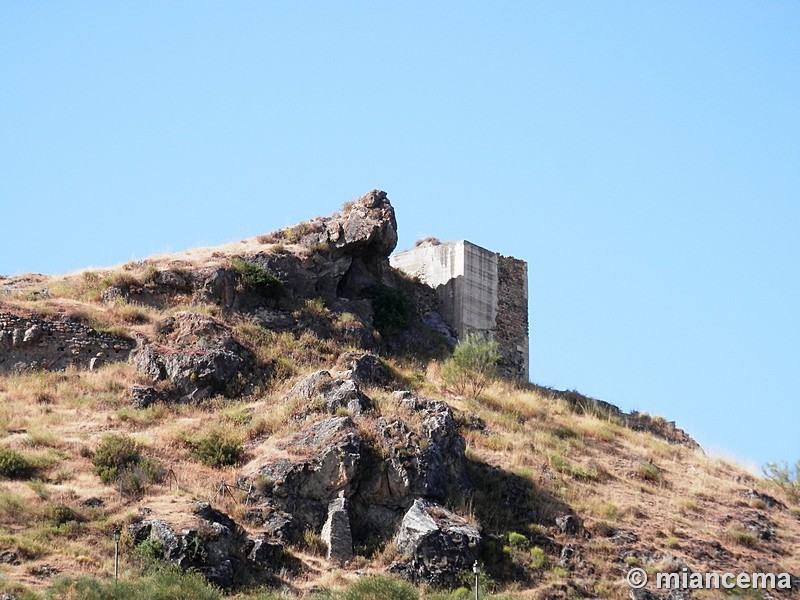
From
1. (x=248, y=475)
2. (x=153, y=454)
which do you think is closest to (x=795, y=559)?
(x=248, y=475)

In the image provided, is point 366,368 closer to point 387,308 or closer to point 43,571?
point 387,308

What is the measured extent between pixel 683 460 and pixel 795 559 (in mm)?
6137

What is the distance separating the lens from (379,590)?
23594 millimetres

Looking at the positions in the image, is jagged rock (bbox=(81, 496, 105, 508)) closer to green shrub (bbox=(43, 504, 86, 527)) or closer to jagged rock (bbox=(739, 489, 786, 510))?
green shrub (bbox=(43, 504, 86, 527))

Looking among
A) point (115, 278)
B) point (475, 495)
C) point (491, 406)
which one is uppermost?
point (115, 278)

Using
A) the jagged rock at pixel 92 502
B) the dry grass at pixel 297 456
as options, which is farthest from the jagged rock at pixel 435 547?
the jagged rock at pixel 92 502

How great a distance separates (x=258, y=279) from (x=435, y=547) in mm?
13679

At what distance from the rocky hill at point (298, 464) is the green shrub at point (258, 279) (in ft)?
0.21

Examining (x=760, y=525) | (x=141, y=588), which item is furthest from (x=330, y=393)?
(x=760, y=525)

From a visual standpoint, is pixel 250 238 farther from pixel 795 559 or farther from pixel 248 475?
pixel 795 559

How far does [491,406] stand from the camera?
35.8 m

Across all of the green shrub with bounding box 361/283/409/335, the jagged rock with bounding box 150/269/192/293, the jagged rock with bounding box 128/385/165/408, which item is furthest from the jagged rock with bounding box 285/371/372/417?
the green shrub with bounding box 361/283/409/335

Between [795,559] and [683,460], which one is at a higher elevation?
[683,460]

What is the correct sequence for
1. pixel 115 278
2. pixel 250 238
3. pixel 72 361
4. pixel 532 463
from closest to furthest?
pixel 532 463, pixel 72 361, pixel 115 278, pixel 250 238
